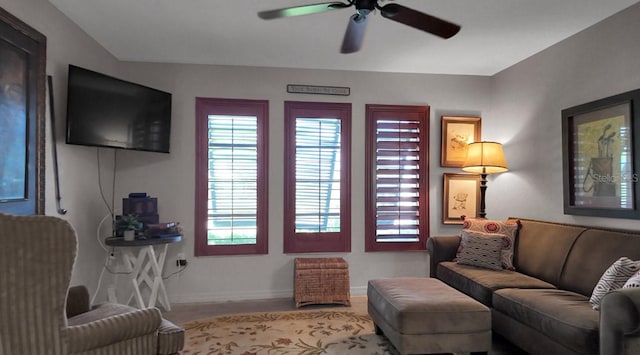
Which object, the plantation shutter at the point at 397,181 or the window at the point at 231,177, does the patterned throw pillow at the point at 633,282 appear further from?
the window at the point at 231,177

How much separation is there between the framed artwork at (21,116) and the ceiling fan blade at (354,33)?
6.71 feet

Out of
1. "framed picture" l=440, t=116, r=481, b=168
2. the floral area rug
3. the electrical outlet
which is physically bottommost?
the floral area rug

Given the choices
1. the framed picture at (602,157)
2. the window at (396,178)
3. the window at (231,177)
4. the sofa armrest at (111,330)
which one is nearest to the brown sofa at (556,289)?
the framed picture at (602,157)

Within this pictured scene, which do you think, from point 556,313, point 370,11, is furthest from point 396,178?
point 370,11

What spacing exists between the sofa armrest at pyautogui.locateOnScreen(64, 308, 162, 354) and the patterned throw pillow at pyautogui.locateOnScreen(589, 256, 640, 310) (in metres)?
2.54

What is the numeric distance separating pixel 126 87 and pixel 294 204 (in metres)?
2.01

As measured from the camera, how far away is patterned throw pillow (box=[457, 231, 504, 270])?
3.36m

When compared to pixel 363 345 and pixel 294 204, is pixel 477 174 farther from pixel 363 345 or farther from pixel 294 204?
pixel 363 345

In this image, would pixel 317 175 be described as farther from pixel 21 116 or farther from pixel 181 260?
pixel 21 116

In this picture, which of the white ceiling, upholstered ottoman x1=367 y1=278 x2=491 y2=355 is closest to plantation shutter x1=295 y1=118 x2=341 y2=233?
the white ceiling

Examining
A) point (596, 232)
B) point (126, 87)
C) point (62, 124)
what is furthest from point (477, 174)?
point (62, 124)

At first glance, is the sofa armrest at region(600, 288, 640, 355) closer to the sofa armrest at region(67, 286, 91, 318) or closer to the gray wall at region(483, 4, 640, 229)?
the gray wall at region(483, 4, 640, 229)

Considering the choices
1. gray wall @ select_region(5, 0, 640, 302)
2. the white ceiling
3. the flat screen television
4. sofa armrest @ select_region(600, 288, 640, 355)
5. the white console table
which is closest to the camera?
sofa armrest @ select_region(600, 288, 640, 355)

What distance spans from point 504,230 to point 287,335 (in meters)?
2.24
